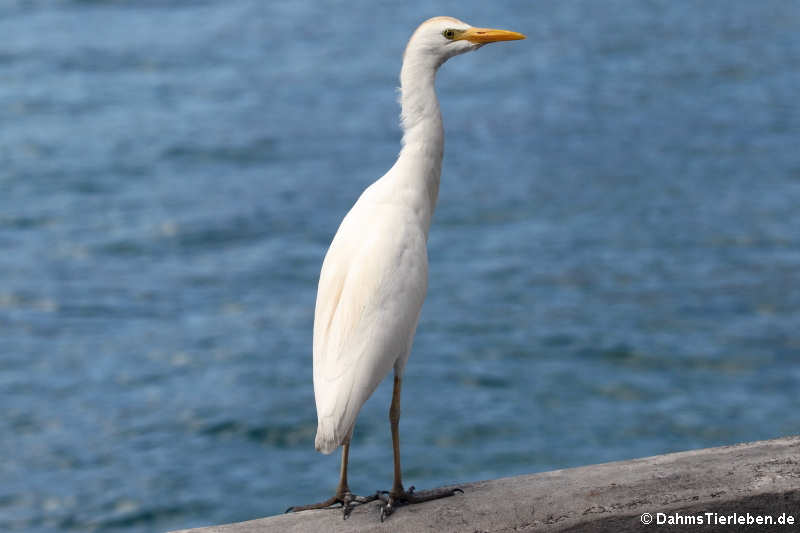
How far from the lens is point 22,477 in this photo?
1038 centimetres

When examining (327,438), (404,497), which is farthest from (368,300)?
(404,497)

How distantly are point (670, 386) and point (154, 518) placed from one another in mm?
5061

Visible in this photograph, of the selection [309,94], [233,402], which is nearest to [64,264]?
[233,402]

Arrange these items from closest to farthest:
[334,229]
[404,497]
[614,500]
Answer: [614,500]
[404,497]
[334,229]

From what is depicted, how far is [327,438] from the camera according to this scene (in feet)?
13.3

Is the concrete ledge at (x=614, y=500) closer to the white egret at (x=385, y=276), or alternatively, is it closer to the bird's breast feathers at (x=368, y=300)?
the white egret at (x=385, y=276)

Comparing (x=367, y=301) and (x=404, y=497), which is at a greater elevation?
(x=367, y=301)

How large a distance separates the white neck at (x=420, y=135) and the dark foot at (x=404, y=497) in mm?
1053

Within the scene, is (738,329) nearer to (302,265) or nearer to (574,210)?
(574,210)

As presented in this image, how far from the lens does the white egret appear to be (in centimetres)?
420

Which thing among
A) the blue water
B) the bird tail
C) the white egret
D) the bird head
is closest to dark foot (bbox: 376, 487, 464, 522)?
the white egret

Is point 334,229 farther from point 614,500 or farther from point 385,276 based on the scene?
point 614,500

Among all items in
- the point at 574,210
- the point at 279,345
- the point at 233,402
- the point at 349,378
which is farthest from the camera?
the point at 574,210

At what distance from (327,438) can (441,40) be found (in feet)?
5.41
